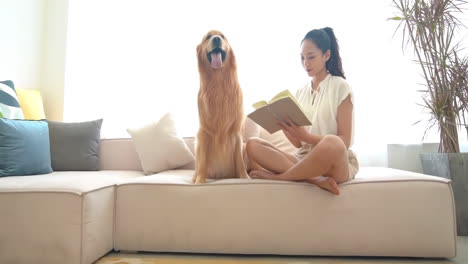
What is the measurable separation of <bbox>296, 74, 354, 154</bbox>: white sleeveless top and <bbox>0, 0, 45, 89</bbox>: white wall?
235cm

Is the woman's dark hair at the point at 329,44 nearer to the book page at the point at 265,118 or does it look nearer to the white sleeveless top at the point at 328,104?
the white sleeveless top at the point at 328,104

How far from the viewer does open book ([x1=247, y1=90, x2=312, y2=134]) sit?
3.87 ft

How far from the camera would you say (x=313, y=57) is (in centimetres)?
150

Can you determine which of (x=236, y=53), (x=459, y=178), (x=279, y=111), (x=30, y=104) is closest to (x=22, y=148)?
(x=30, y=104)

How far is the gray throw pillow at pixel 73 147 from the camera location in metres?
2.04

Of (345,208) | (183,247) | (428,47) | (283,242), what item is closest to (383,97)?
(428,47)

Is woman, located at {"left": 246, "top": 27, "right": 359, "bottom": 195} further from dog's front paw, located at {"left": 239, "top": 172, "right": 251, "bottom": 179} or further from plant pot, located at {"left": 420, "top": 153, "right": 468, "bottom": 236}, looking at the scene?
plant pot, located at {"left": 420, "top": 153, "right": 468, "bottom": 236}

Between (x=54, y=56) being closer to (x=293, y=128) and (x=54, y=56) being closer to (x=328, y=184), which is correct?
(x=293, y=128)

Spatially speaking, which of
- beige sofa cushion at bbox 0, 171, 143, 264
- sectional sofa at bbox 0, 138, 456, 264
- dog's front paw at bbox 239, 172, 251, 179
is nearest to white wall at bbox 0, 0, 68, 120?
sectional sofa at bbox 0, 138, 456, 264

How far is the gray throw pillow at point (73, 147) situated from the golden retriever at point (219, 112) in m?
0.95

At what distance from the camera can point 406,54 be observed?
219cm

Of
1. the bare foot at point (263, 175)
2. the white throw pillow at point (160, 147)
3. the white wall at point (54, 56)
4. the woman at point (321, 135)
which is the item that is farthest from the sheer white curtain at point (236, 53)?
the bare foot at point (263, 175)

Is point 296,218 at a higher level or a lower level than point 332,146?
lower

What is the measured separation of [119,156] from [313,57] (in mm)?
1560
